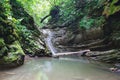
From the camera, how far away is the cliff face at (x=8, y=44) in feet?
32.1

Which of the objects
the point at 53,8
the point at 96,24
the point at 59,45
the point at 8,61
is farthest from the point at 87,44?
the point at 53,8

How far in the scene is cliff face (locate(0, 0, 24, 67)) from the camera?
9781 mm

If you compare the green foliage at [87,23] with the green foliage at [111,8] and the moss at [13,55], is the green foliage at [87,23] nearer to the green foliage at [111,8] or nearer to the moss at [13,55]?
the green foliage at [111,8]

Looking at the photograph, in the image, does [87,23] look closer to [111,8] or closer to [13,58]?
[111,8]

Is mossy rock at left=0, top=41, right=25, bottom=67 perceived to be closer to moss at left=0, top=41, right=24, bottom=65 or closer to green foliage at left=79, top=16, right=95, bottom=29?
moss at left=0, top=41, right=24, bottom=65

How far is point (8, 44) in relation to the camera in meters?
10.9

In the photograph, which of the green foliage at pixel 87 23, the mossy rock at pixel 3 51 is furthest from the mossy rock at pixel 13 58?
the green foliage at pixel 87 23

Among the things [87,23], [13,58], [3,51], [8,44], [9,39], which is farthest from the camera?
[87,23]

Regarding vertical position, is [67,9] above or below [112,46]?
above

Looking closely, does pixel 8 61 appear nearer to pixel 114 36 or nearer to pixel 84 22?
pixel 114 36

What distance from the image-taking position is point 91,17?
19469 millimetres

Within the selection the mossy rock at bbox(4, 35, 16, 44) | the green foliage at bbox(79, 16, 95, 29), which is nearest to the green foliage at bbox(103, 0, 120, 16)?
the green foliage at bbox(79, 16, 95, 29)

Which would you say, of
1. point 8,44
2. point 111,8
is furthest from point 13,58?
point 111,8

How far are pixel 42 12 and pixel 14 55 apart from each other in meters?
31.8
